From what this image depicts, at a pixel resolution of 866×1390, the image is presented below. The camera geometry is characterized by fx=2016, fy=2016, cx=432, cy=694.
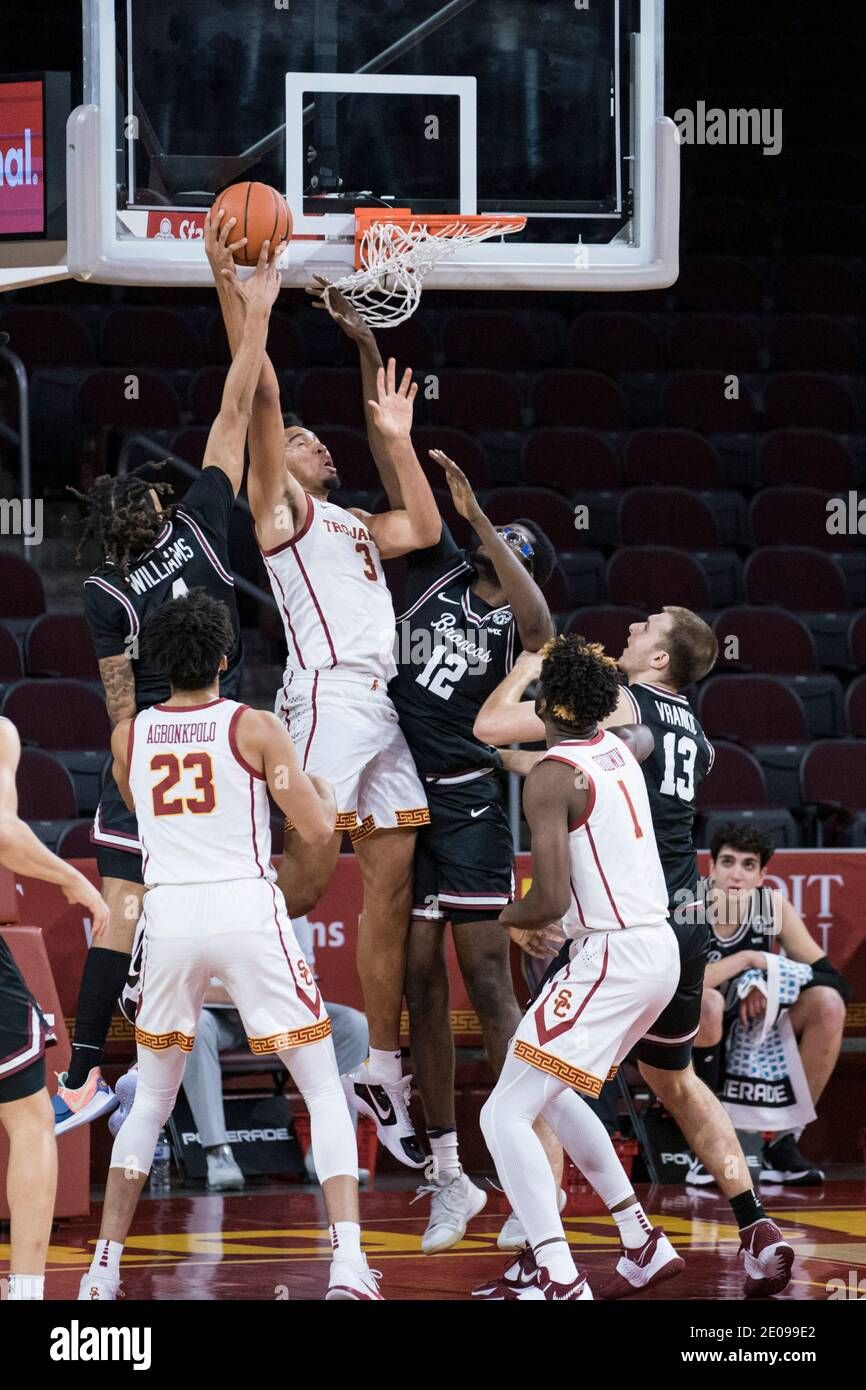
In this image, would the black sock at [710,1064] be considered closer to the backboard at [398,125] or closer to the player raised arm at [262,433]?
the player raised arm at [262,433]

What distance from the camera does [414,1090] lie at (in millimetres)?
9234

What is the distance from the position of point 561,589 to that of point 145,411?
9.48ft

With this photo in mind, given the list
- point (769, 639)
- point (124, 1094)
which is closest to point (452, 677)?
point (124, 1094)

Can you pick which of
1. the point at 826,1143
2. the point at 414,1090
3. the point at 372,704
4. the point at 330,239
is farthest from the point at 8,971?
the point at 826,1143

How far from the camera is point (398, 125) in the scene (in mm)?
7562

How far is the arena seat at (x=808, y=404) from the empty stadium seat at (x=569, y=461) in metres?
1.65

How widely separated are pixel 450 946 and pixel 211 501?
286 centimetres

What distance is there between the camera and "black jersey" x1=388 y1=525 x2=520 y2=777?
7289mm

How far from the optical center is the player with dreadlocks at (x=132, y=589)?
6.74 m

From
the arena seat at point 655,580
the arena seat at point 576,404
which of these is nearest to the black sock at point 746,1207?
the arena seat at point 655,580

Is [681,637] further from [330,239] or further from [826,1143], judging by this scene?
[826,1143]

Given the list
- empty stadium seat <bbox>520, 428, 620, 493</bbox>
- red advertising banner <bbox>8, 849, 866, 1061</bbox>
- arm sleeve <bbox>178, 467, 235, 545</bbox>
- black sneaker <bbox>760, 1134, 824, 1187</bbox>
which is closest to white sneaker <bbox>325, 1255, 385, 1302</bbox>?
arm sleeve <bbox>178, 467, 235, 545</bbox>

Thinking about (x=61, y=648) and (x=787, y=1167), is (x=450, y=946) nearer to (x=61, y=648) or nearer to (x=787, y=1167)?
(x=787, y=1167)

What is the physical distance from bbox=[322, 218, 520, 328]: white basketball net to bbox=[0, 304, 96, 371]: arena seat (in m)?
6.03
